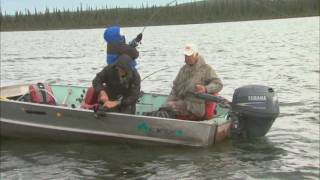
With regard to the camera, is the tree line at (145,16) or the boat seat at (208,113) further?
the tree line at (145,16)

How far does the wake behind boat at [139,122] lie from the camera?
934cm

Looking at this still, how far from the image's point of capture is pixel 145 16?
80312mm

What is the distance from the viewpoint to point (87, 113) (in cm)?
995

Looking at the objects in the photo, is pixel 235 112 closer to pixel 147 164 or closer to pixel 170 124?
pixel 170 124

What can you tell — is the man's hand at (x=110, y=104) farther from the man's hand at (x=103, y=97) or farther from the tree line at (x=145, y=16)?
the tree line at (x=145, y=16)

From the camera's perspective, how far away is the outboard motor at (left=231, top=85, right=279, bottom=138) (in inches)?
365

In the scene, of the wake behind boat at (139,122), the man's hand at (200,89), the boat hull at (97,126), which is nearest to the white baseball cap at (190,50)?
the man's hand at (200,89)

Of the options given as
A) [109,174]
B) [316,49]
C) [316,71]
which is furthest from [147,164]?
[316,49]

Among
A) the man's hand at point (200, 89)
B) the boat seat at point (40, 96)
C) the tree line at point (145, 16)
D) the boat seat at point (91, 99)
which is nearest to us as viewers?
the man's hand at point (200, 89)

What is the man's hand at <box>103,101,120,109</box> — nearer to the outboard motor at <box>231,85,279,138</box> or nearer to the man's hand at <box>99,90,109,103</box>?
the man's hand at <box>99,90,109,103</box>

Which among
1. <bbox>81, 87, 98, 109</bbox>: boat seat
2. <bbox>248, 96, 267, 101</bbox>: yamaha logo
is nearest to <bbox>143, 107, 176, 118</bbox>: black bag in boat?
<bbox>81, 87, 98, 109</bbox>: boat seat

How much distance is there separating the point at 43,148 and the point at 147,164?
90.0 inches

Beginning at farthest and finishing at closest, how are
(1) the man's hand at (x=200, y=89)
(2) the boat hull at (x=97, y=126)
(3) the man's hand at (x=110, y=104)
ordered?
1. (3) the man's hand at (x=110, y=104)
2. (2) the boat hull at (x=97, y=126)
3. (1) the man's hand at (x=200, y=89)

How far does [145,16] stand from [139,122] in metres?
71.4
